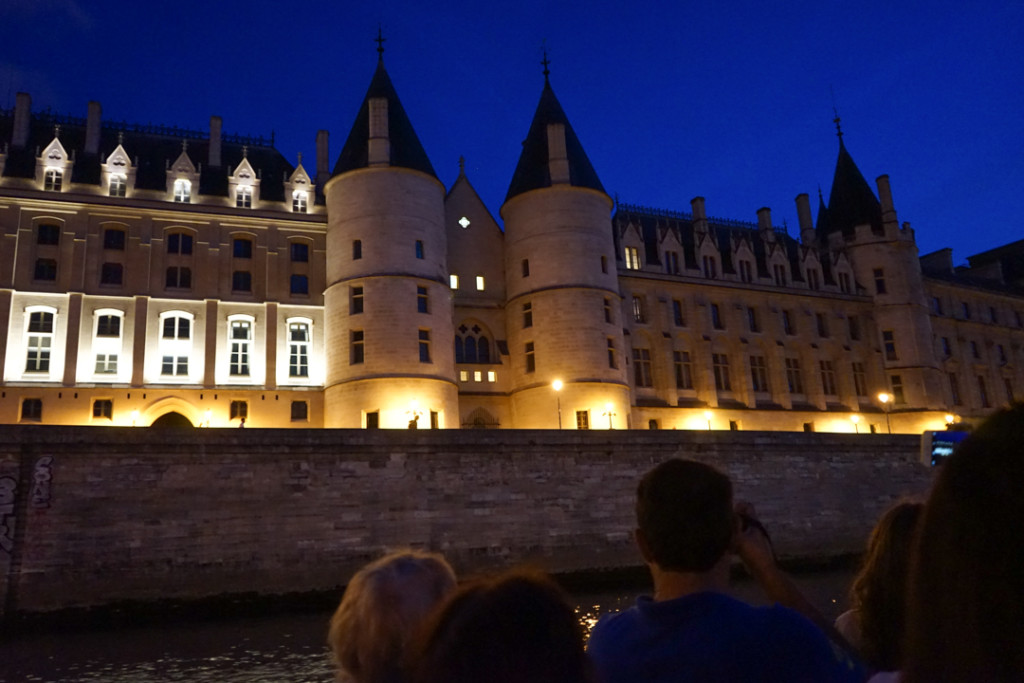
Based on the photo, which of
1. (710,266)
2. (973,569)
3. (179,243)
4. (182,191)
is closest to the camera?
(973,569)

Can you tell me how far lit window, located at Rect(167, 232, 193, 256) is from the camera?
32.9 m

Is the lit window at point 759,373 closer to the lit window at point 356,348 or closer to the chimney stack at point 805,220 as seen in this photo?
the chimney stack at point 805,220

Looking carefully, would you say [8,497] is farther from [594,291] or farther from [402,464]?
[594,291]

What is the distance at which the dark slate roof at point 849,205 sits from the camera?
48094 millimetres

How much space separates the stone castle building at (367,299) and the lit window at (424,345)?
12 cm

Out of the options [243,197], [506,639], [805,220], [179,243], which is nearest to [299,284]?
[243,197]

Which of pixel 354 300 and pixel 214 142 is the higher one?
pixel 214 142

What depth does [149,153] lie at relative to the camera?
35.8 m

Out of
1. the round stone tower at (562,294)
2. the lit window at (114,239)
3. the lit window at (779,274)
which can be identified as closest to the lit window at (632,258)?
the round stone tower at (562,294)

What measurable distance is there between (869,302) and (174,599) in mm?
40181

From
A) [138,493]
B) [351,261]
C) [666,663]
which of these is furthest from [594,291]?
[666,663]

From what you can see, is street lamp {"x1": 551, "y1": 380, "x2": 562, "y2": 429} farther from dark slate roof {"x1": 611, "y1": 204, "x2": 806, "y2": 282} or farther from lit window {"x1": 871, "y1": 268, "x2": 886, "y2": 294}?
lit window {"x1": 871, "y1": 268, "x2": 886, "y2": 294}

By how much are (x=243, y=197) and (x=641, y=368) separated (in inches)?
793

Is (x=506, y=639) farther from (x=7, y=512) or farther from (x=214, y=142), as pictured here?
(x=214, y=142)
